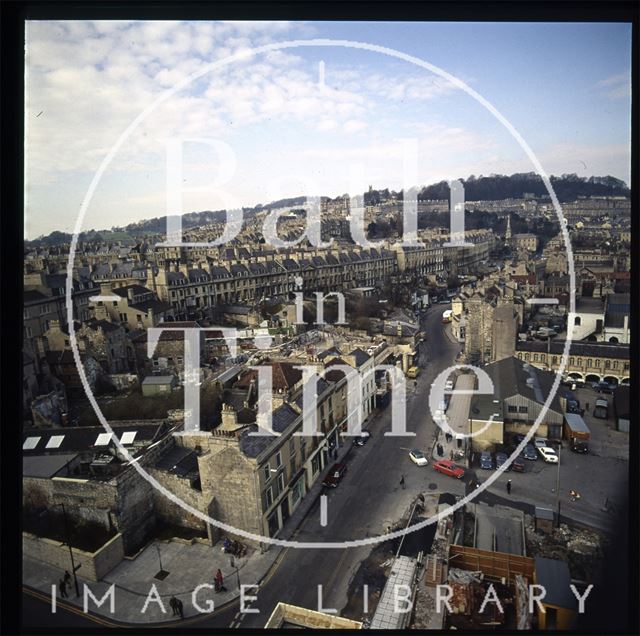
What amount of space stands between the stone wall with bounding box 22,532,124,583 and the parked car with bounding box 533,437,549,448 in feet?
20.3

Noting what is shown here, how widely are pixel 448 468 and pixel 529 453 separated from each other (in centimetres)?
151

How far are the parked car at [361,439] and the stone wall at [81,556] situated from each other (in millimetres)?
3890

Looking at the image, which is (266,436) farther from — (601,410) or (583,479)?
(601,410)

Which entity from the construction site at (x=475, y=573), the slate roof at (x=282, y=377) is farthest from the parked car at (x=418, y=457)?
the slate roof at (x=282, y=377)

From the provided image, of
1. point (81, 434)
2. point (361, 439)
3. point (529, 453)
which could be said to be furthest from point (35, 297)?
Answer: point (529, 453)

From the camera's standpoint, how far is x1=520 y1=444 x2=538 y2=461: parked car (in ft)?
24.9

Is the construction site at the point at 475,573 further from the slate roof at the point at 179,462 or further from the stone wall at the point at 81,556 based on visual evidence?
the stone wall at the point at 81,556

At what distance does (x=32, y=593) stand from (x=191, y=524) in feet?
6.67

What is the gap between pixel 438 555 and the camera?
463 centimetres

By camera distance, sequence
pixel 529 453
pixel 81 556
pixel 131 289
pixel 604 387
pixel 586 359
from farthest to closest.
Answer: pixel 131 289 < pixel 586 359 < pixel 604 387 < pixel 529 453 < pixel 81 556

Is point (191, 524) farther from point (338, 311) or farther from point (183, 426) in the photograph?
point (338, 311)

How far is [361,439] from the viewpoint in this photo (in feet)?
26.7

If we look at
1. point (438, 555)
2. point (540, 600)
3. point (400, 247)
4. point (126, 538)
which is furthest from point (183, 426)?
point (400, 247)

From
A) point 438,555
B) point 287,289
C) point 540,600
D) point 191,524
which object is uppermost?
point 287,289
